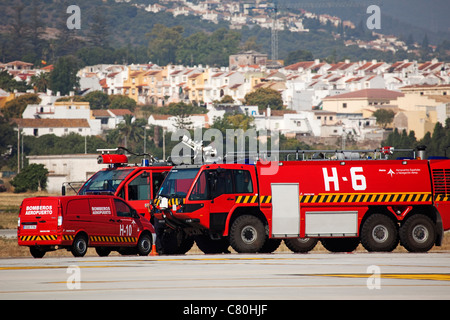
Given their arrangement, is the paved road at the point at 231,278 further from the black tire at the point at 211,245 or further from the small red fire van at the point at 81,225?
the black tire at the point at 211,245

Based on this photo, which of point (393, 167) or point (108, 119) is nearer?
point (393, 167)

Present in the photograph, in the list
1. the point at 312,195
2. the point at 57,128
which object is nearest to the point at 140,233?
the point at 312,195

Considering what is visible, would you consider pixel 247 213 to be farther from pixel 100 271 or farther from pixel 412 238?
pixel 100 271

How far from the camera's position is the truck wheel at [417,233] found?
85.4 feet

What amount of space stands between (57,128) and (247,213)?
139 metres

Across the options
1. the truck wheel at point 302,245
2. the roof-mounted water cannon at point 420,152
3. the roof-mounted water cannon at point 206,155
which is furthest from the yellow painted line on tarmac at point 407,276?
the roof-mounted water cannon at point 420,152

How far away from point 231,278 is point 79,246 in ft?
25.7

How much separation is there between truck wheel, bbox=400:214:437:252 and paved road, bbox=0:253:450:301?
259cm

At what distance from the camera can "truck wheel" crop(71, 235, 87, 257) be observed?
80.1ft

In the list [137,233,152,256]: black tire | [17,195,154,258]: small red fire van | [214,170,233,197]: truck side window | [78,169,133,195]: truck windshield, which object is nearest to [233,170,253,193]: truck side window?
[214,170,233,197]: truck side window

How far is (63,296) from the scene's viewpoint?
1515 cm

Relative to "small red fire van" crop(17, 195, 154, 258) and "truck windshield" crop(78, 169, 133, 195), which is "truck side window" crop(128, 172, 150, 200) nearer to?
"truck windshield" crop(78, 169, 133, 195)

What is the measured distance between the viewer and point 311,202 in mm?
25562
